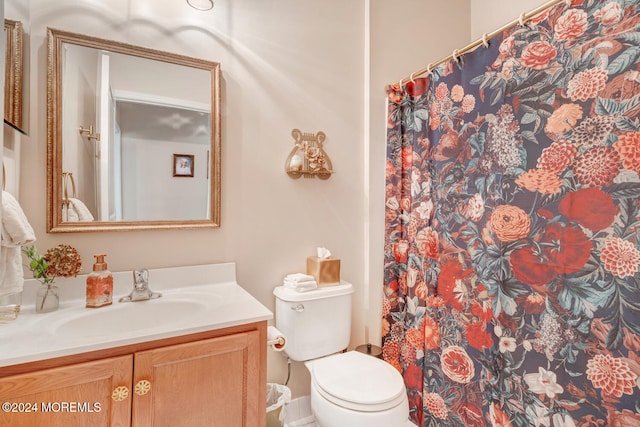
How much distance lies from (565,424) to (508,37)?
152 centimetres

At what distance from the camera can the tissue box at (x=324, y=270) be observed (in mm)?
1719

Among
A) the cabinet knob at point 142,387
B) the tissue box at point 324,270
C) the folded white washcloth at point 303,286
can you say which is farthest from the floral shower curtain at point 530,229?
the cabinet knob at point 142,387

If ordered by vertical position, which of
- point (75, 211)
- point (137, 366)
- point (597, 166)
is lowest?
point (137, 366)

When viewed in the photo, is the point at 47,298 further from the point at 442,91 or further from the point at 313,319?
the point at 442,91

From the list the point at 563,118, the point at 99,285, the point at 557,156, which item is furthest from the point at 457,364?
the point at 99,285

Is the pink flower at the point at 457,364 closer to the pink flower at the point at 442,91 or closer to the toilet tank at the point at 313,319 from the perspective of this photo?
the toilet tank at the point at 313,319

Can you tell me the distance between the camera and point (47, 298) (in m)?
1.21

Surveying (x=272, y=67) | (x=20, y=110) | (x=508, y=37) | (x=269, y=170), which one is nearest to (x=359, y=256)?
(x=269, y=170)

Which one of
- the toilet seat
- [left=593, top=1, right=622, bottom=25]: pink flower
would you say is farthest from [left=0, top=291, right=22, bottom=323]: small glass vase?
[left=593, top=1, right=622, bottom=25]: pink flower

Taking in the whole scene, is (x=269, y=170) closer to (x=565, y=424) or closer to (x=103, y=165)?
(x=103, y=165)

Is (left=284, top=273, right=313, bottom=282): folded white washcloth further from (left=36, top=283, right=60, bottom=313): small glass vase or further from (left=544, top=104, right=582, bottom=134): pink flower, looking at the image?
(left=544, top=104, right=582, bottom=134): pink flower

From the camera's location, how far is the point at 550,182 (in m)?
1.23

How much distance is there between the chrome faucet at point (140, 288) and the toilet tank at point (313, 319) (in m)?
0.60

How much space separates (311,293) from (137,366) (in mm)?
824
